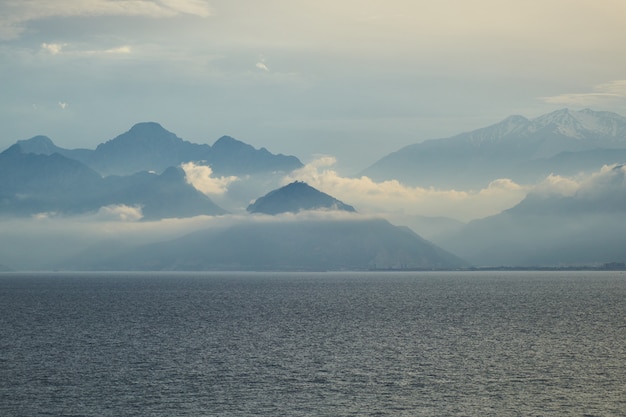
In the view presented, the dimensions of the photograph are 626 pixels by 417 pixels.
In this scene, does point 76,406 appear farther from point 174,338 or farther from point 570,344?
point 570,344

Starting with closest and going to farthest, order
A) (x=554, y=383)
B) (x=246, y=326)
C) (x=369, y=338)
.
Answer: (x=554, y=383)
(x=369, y=338)
(x=246, y=326)

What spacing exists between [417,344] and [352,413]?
57.2 m

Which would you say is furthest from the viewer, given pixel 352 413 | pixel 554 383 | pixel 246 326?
pixel 246 326

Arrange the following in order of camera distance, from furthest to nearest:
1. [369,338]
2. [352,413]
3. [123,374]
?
[369,338], [123,374], [352,413]

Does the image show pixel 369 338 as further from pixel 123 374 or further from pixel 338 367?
pixel 123 374

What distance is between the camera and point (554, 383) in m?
103

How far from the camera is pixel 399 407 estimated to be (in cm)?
9006

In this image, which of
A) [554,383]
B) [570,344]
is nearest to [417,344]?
[570,344]

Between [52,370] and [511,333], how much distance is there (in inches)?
3502

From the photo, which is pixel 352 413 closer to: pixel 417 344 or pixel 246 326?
pixel 417 344

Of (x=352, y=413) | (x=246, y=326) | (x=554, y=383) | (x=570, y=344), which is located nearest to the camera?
(x=352, y=413)

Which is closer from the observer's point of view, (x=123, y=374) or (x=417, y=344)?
(x=123, y=374)

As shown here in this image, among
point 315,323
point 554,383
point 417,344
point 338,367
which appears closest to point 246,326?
point 315,323

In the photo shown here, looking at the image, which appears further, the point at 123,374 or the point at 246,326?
the point at 246,326
